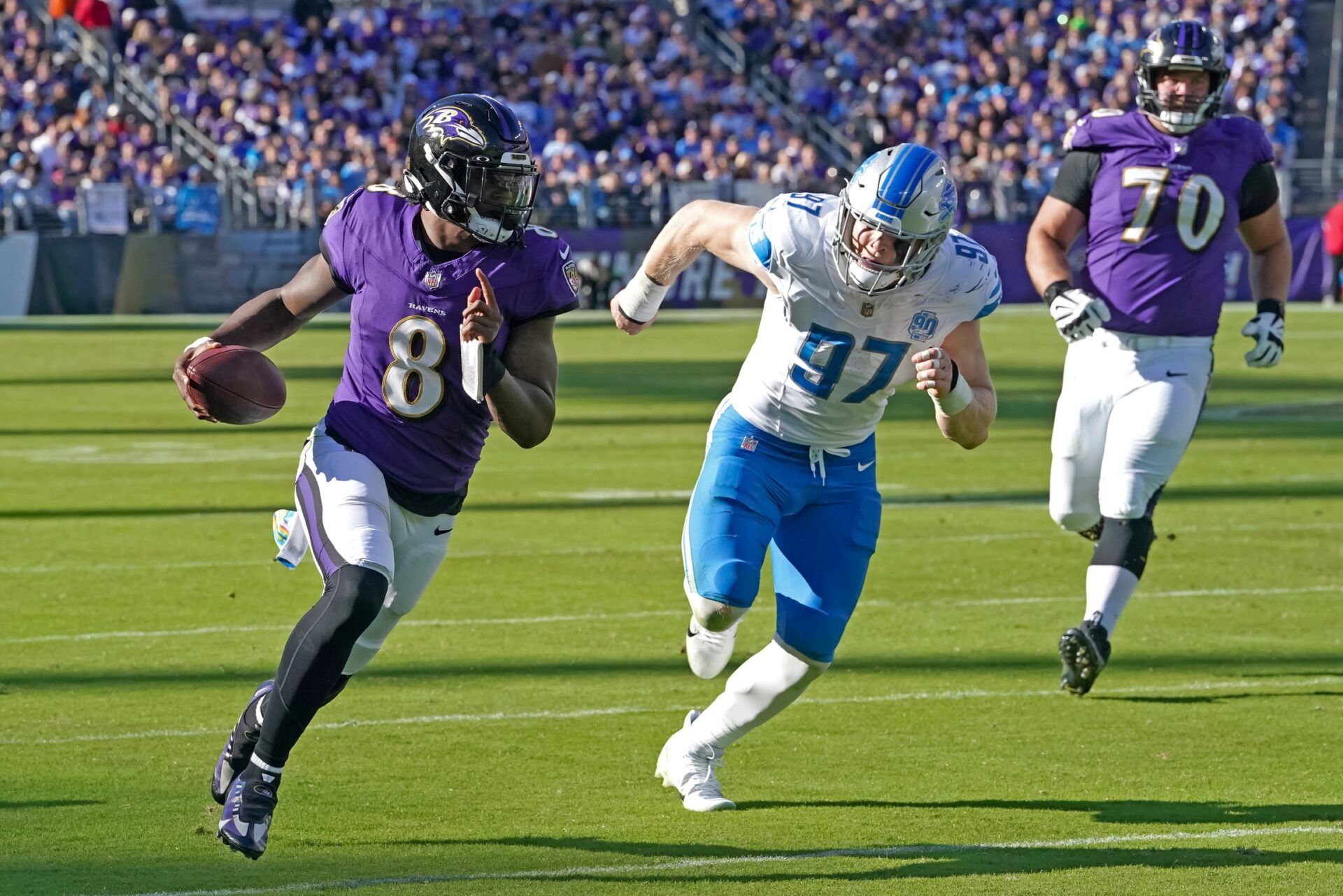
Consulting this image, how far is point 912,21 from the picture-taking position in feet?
115

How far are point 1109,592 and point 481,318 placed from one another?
10.0 ft

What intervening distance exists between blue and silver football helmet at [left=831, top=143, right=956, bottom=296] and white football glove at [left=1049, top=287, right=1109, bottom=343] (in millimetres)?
1759

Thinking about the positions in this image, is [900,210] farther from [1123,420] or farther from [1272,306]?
[1272,306]

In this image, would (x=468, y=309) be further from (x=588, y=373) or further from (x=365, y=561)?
(x=588, y=373)

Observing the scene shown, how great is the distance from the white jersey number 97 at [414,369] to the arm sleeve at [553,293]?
223 millimetres

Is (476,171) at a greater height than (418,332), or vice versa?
(476,171)

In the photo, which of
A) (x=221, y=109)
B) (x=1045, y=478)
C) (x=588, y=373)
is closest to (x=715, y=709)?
(x=1045, y=478)

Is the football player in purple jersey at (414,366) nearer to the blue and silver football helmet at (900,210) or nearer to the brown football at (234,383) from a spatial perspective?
the brown football at (234,383)

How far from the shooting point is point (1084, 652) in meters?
6.56

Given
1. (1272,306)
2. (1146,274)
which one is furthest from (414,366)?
(1272,306)

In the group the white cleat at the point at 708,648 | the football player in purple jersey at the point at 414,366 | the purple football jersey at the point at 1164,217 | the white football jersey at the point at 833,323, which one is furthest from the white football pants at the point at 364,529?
the purple football jersey at the point at 1164,217

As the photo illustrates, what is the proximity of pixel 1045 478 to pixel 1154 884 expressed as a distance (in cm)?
814

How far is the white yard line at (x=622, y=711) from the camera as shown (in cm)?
613

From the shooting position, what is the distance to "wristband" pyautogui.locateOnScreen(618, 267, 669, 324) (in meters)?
5.96
